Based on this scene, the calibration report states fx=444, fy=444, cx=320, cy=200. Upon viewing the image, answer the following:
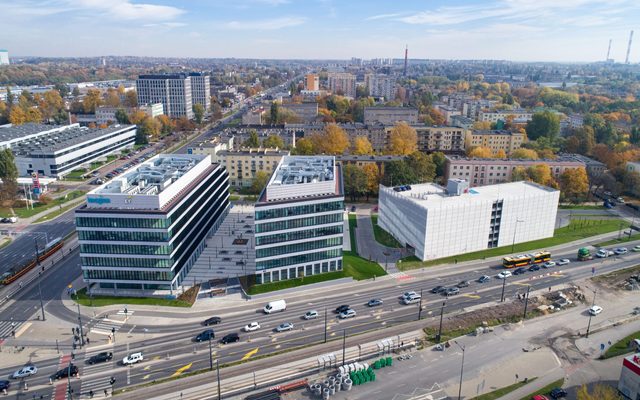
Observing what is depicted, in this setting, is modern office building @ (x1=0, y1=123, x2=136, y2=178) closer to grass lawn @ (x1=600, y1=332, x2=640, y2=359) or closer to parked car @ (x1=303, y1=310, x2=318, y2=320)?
parked car @ (x1=303, y1=310, x2=318, y2=320)

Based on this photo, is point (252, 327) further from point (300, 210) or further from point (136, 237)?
point (136, 237)

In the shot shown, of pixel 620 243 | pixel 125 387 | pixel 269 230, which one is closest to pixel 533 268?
pixel 620 243

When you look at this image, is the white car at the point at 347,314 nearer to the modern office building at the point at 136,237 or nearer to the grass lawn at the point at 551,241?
the grass lawn at the point at 551,241

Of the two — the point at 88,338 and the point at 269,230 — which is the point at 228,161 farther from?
the point at 88,338

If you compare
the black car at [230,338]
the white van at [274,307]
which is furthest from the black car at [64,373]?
the white van at [274,307]

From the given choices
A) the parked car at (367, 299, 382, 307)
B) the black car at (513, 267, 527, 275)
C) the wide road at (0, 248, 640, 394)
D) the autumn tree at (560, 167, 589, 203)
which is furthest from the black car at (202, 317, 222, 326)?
the autumn tree at (560, 167, 589, 203)

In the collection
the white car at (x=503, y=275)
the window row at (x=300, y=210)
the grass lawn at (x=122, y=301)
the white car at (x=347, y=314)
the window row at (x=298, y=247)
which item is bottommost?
the grass lawn at (x=122, y=301)
